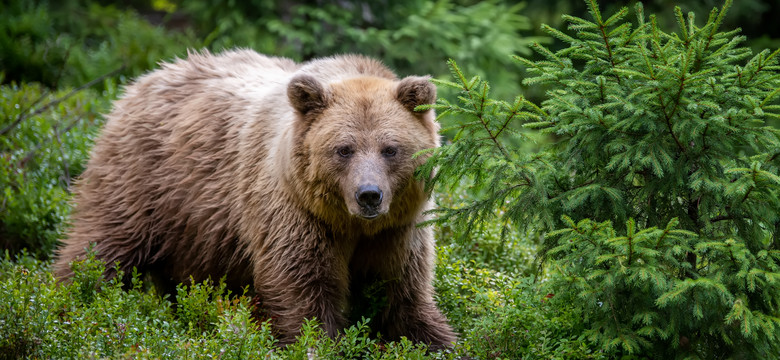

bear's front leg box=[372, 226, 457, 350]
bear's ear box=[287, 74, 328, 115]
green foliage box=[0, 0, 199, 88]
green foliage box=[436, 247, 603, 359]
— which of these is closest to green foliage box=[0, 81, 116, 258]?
green foliage box=[0, 0, 199, 88]

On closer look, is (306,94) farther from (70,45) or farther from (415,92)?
(70,45)

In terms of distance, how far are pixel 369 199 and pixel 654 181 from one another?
1.75 metres

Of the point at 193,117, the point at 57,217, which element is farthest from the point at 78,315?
the point at 57,217

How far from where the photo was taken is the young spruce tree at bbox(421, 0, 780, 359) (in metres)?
4.39

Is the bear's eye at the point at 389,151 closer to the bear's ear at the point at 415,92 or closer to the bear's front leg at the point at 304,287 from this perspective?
the bear's ear at the point at 415,92

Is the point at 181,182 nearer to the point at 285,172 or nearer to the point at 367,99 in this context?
the point at 285,172

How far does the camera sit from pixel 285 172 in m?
5.88

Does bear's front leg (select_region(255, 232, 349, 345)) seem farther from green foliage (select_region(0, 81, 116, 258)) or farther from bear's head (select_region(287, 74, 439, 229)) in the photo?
green foliage (select_region(0, 81, 116, 258))

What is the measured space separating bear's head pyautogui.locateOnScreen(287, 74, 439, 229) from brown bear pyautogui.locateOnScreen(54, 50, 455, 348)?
0.03ft

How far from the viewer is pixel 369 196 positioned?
5.27 metres

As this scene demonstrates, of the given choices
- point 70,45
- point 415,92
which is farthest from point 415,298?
point 70,45

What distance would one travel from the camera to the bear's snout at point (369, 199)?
5246mm

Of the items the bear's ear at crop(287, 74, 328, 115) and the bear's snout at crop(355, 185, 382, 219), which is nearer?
the bear's snout at crop(355, 185, 382, 219)

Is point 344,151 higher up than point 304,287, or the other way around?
point 344,151
